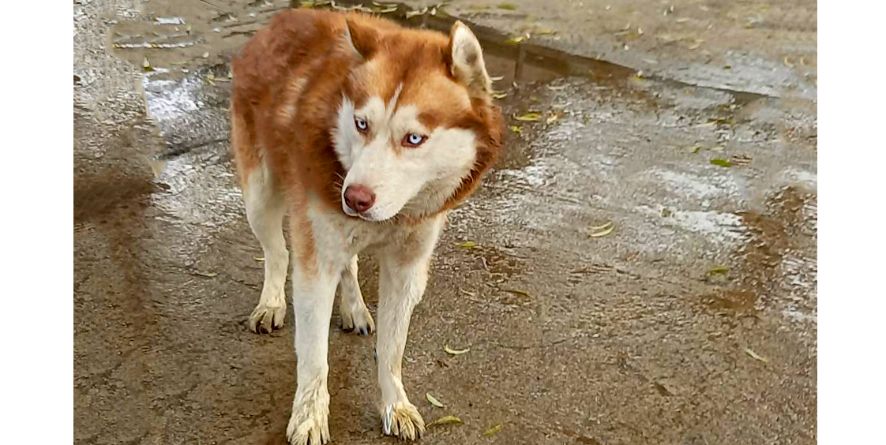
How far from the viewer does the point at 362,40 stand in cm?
109

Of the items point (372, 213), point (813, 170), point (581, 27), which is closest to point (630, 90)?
point (581, 27)

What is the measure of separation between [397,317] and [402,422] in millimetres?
165

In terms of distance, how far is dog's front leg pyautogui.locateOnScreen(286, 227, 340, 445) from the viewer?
125 centimetres

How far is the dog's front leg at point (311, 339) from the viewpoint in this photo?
1.25 metres

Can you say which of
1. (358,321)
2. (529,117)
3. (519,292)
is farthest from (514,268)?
(529,117)

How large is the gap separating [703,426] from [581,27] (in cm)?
123

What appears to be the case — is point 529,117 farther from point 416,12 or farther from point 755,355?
point 755,355

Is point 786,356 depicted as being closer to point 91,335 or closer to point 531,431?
point 531,431

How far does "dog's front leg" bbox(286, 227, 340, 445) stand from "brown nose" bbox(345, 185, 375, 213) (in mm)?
235

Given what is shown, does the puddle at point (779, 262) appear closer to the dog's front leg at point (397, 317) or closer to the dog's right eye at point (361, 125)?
the dog's front leg at point (397, 317)

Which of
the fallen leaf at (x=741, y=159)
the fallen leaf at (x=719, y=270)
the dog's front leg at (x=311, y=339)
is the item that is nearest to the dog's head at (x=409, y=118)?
the dog's front leg at (x=311, y=339)

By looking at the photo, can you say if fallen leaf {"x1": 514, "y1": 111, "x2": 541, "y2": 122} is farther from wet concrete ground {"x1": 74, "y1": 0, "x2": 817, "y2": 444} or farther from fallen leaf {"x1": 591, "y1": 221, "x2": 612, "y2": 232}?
fallen leaf {"x1": 591, "y1": 221, "x2": 612, "y2": 232}

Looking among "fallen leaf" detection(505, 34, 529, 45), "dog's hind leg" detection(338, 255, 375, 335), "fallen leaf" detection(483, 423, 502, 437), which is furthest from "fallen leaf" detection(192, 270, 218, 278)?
"fallen leaf" detection(505, 34, 529, 45)

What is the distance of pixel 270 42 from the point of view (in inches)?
52.2
